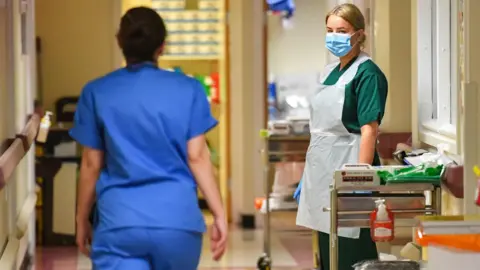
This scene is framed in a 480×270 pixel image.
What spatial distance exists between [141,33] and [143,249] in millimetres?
659

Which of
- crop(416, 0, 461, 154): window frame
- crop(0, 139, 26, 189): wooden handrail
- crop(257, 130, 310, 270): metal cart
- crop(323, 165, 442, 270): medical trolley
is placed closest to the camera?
crop(0, 139, 26, 189): wooden handrail

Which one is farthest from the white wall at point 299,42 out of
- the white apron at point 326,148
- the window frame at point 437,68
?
the white apron at point 326,148

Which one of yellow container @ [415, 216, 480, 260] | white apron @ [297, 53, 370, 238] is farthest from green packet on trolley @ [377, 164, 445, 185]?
yellow container @ [415, 216, 480, 260]

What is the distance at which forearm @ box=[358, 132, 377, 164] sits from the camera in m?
4.30

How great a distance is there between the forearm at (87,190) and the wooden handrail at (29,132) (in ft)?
5.97

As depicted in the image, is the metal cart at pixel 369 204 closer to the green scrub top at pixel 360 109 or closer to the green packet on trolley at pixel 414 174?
the green packet on trolley at pixel 414 174

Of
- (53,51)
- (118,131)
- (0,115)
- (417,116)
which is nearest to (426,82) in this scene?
(417,116)

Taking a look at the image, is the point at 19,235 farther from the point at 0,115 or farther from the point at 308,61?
the point at 308,61

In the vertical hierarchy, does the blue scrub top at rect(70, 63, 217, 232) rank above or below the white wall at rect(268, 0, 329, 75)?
below

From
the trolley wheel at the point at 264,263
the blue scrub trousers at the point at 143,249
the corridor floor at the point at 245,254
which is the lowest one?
the corridor floor at the point at 245,254

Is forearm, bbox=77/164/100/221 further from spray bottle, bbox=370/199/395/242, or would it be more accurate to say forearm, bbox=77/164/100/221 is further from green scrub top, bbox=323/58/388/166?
green scrub top, bbox=323/58/388/166

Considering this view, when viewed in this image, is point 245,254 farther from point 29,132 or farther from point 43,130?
point 29,132

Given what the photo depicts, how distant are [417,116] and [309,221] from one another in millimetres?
945

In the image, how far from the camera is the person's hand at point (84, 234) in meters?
3.29
